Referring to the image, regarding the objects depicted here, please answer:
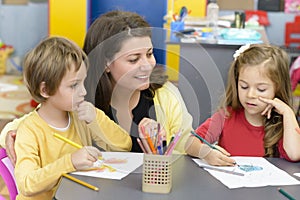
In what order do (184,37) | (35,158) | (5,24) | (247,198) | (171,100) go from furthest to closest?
(5,24), (184,37), (171,100), (35,158), (247,198)

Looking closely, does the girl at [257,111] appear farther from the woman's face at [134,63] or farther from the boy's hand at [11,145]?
the boy's hand at [11,145]

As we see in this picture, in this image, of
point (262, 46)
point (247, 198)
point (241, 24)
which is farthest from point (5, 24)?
point (247, 198)

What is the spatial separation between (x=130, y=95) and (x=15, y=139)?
0.35 m

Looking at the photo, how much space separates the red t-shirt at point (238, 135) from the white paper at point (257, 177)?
0.19 metres

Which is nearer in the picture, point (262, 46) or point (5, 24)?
point (262, 46)

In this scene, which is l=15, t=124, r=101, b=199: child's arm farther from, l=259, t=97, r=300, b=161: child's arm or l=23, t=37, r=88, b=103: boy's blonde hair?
l=259, t=97, r=300, b=161: child's arm

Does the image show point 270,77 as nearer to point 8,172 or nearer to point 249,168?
point 249,168

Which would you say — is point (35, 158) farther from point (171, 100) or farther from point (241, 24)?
point (241, 24)

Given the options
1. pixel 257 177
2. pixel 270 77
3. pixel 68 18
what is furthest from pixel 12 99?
pixel 257 177

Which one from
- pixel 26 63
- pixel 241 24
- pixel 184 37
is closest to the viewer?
pixel 26 63

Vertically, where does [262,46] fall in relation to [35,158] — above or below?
above

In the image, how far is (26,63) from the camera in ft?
5.04

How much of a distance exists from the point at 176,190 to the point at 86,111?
1.26ft

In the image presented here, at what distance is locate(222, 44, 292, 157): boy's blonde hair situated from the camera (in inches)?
66.6
